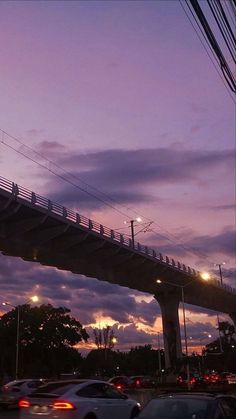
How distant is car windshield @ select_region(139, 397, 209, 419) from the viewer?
29.8ft

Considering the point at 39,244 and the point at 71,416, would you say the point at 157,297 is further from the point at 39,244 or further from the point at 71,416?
the point at 71,416

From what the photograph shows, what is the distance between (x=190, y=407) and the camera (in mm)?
9250

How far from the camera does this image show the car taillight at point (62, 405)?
1275 cm

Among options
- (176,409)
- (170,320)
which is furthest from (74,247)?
(176,409)

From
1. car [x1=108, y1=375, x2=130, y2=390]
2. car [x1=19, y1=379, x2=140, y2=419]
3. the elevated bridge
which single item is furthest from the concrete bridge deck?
car [x1=19, y1=379, x2=140, y2=419]

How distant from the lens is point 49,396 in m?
13.1

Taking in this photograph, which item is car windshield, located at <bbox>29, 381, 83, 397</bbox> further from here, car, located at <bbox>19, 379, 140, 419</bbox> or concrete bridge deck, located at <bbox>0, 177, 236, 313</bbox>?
concrete bridge deck, located at <bbox>0, 177, 236, 313</bbox>

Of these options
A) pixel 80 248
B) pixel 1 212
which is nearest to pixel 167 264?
pixel 80 248

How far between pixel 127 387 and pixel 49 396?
3767cm

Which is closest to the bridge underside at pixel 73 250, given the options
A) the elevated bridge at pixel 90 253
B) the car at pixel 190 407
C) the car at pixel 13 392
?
the elevated bridge at pixel 90 253

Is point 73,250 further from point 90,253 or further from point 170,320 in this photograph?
point 170,320

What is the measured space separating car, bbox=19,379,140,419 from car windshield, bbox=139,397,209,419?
12.0 ft

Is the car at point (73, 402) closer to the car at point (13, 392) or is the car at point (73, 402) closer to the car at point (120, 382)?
the car at point (13, 392)

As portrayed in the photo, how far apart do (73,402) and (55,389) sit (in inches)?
30.3
